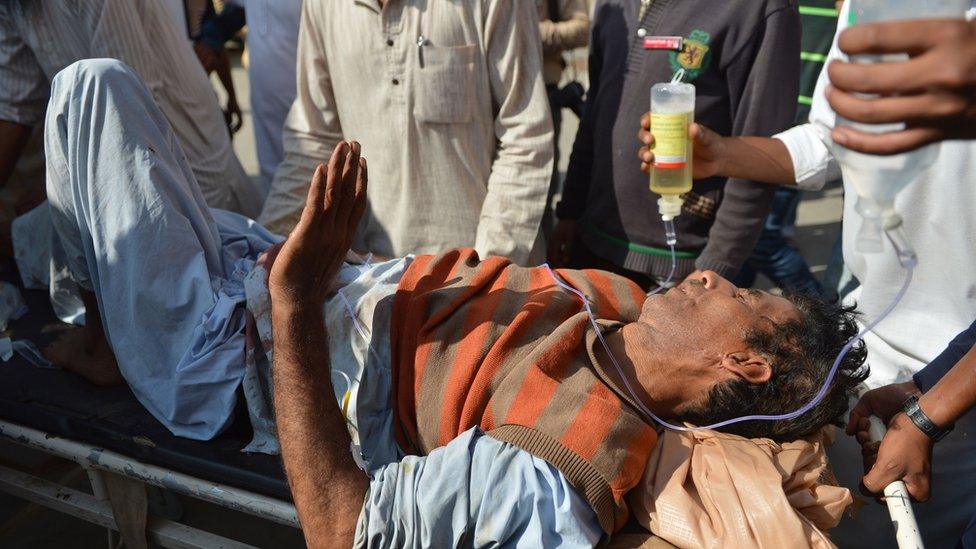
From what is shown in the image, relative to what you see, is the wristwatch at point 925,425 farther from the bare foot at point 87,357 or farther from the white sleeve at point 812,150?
the bare foot at point 87,357

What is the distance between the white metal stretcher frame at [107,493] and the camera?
2326 millimetres

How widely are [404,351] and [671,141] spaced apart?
3.53 ft

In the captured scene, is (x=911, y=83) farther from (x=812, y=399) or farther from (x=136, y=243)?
(x=136, y=243)

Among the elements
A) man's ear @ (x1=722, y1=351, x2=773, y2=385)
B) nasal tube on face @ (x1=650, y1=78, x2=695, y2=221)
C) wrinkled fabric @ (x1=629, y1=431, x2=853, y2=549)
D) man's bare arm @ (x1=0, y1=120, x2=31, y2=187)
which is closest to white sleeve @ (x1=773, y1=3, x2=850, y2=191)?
nasal tube on face @ (x1=650, y1=78, x2=695, y2=221)

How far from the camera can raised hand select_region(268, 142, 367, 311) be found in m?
2.27

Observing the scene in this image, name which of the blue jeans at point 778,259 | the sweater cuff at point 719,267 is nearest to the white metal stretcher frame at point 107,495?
the sweater cuff at point 719,267

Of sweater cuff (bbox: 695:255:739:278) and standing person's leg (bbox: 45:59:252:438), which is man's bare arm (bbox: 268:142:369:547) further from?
sweater cuff (bbox: 695:255:739:278)

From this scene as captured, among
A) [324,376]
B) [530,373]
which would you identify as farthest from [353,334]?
[530,373]

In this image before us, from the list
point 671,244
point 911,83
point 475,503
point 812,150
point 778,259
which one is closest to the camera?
point 911,83

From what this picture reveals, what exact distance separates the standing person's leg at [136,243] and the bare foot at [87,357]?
0.17 m

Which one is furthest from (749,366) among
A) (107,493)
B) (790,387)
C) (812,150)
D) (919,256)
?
(107,493)

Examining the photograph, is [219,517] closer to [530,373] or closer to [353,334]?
[353,334]

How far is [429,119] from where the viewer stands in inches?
122

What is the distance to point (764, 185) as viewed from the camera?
293 centimetres
